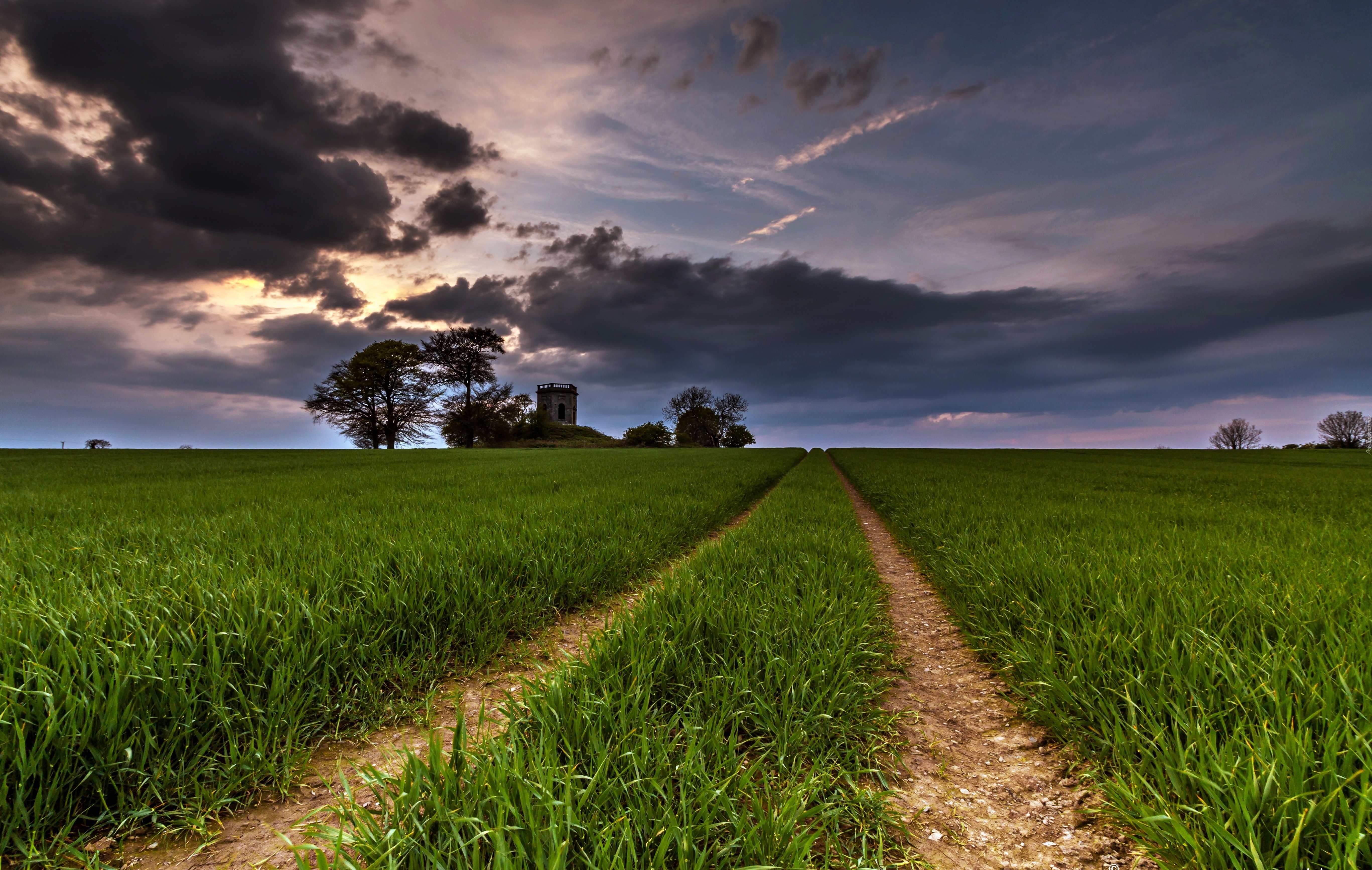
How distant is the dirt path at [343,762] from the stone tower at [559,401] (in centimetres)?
9789

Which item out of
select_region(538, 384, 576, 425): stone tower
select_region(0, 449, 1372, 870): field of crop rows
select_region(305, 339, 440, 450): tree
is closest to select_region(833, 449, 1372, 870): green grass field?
select_region(0, 449, 1372, 870): field of crop rows

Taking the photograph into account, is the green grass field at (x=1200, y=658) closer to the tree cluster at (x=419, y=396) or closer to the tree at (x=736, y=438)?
the tree cluster at (x=419, y=396)

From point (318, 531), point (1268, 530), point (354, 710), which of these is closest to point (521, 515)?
point (318, 531)

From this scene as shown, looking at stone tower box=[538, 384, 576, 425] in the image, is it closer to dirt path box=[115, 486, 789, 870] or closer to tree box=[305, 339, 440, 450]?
tree box=[305, 339, 440, 450]

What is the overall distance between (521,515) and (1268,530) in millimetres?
9540

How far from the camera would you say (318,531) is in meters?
5.32

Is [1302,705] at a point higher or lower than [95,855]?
higher

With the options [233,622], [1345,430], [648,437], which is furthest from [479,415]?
[1345,430]

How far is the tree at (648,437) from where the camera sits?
82.6 metres

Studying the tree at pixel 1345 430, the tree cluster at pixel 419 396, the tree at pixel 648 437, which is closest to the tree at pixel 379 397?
the tree cluster at pixel 419 396

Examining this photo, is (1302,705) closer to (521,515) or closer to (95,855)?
(95,855)

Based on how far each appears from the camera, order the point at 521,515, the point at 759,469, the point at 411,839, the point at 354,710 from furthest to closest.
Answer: the point at 759,469
the point at 521,515
the point at 354,710
the point at 411,839

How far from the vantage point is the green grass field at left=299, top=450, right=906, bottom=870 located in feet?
5.03

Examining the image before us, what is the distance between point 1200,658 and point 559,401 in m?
102
